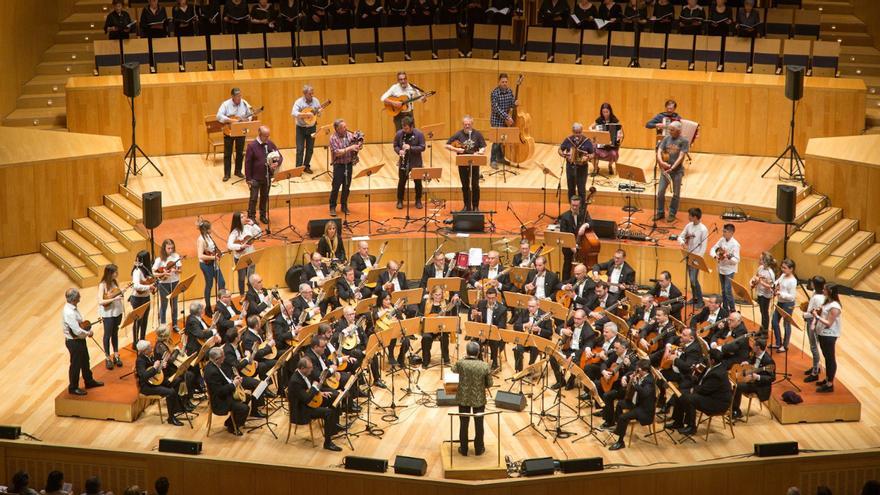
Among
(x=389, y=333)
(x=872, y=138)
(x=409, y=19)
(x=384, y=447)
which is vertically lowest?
(x=384, y=447)

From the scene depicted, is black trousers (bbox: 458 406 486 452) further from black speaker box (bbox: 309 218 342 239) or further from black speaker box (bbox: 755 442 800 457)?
black speaker box (bbox: 309 218 342 239)

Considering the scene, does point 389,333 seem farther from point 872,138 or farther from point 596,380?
point 872,138

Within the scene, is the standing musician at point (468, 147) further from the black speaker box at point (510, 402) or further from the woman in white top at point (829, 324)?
the woman in white top at point (829, 324)

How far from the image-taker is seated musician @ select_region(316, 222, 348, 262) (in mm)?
17016

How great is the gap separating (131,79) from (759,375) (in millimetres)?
9803

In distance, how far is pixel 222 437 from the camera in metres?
13.8

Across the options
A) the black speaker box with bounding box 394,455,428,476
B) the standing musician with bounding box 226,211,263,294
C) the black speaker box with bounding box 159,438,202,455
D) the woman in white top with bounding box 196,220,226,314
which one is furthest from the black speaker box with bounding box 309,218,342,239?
the black speaker box with bounding box 394,455,428,476

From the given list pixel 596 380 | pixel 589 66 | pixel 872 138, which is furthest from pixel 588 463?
pixel 589 66

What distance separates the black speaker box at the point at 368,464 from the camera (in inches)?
498

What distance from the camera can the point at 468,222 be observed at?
1812 centimetres

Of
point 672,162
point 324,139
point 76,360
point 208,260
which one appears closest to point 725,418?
point 672,162

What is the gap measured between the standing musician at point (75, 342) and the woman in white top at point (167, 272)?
1.54 m

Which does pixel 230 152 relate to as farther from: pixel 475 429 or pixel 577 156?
pixel 475 429

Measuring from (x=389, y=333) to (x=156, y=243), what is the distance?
4.68 metres
